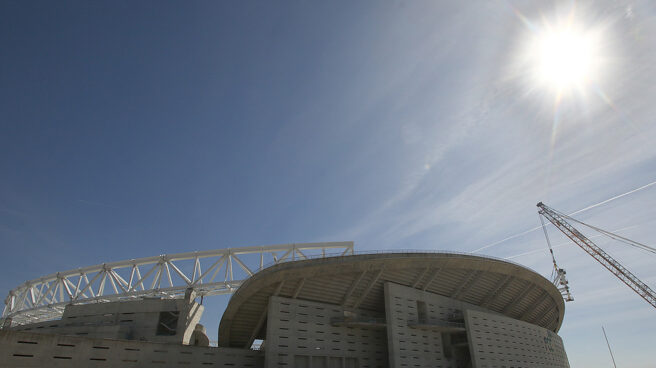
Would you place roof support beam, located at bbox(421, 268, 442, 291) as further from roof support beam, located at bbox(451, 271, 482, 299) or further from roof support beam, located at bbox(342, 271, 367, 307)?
roof support beam, located at bbox(342, 271, 367, 307)

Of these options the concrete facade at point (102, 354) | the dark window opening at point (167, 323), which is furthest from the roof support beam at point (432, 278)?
the dark window opening at point (167, 323)

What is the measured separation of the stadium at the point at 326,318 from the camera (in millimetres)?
28609

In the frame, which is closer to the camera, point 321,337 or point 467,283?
point 321,337

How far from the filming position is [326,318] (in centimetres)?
3228

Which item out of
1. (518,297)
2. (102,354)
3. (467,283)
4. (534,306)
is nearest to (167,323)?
(102,354)

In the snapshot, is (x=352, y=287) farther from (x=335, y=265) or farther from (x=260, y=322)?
(x=260, y=322)

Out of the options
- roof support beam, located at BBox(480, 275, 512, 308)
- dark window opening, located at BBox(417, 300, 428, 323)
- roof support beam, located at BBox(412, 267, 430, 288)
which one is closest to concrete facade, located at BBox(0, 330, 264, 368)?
dark window opening, located at BBox(417, 300, 428, 323)

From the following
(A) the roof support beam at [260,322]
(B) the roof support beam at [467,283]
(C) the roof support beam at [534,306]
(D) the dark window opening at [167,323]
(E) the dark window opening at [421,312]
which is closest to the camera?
(A) the roof support beam at [260,322]

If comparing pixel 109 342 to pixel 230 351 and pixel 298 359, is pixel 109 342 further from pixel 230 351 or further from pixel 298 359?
pixel 298 359

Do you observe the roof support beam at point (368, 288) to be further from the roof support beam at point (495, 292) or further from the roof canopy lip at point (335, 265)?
the roof support beam at point (495, 292)

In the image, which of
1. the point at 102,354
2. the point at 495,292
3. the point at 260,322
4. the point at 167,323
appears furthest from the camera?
the point at 495,292

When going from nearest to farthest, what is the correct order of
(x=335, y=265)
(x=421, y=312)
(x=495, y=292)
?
(x=335, y=265) → (x=421, y=312) → (x=495, y=292)

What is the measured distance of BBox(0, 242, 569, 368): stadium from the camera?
28.6m

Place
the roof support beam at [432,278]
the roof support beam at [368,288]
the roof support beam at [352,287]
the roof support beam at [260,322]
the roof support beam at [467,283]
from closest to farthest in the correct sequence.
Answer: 1. the roof support beam at [260,322]
2. the roof support beam at [352,287]
3. the roof support beam at [368,288]
4. the roof support beam at [432,278]
5. the roof support beam at [467,283]
